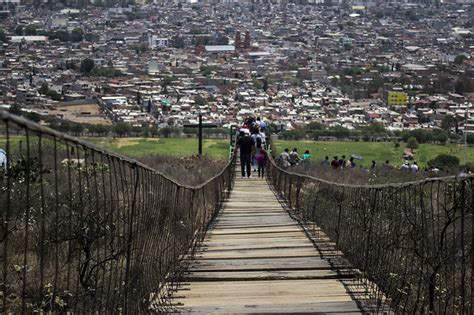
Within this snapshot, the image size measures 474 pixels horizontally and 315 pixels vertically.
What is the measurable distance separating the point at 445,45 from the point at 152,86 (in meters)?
51.8

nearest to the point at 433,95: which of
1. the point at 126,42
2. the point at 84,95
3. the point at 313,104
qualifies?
the point at 313,104

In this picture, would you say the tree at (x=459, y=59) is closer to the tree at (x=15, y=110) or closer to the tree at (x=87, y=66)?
the tree at (x=87, y=66)

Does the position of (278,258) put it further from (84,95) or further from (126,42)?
(126,42)

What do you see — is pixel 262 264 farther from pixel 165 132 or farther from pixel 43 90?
pixel 43 90

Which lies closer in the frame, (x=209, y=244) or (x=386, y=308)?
(x=386, y=308)

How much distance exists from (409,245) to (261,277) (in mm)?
856

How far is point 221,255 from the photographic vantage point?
6035 millimetres

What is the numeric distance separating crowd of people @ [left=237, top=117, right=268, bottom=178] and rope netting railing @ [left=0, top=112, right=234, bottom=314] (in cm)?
705

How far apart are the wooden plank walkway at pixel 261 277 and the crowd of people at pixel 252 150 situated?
20.5 feet

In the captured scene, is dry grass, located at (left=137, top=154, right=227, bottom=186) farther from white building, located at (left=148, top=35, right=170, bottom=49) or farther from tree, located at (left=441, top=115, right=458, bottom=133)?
white building, located at (left=148, top=35, right=170, bottom=49)

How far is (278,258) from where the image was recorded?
226 inches

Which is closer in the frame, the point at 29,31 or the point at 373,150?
the point at 373,150

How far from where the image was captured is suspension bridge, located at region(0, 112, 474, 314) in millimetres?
3717

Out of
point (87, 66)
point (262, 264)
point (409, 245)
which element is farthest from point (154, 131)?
point (87, 66)
